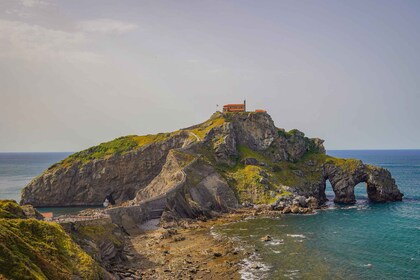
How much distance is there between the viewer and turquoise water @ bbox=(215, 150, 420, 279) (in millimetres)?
54375

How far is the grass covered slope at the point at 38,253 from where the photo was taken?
3344 centimetres

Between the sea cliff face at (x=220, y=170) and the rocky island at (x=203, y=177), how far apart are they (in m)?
0.34

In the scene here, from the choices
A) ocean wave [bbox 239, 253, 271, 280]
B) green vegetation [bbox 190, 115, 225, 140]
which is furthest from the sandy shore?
green vegetation [bbox 190, 115, 225, 140]

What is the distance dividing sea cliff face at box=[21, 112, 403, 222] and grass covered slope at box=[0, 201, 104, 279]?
5672cm

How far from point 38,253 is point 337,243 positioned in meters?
54.2

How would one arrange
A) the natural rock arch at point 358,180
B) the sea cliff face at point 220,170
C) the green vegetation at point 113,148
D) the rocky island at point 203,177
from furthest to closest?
the green vegetation at point 113,148, the natural rock arch at point 358,180, the sea cliff face at point 220,170, the rocky island at point 203,177

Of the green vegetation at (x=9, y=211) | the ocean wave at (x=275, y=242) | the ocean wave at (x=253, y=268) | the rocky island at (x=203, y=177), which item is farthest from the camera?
the rocky island at (x=203, y=177)

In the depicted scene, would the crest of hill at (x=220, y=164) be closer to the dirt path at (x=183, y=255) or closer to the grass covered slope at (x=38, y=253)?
the dirt path at (x=183, y=255)

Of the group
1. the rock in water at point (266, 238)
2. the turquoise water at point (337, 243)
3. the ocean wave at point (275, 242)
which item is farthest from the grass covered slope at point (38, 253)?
the rock in water at point (266, 238)

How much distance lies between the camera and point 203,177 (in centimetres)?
10706

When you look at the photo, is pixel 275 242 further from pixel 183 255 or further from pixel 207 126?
pixel 207 126

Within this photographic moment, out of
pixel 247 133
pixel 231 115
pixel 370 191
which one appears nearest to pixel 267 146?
pixel 247 133

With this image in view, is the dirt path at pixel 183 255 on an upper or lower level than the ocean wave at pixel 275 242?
lower

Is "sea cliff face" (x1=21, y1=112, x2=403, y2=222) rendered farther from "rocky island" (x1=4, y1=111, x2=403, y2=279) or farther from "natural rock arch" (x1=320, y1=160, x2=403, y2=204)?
"rocky island" (x1=4, y1=111, x2=403, y2=279)
